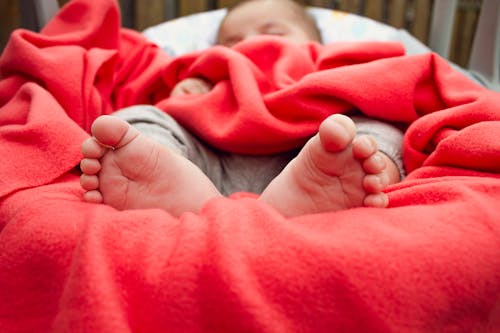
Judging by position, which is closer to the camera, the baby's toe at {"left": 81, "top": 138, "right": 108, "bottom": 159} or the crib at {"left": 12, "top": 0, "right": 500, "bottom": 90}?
the baby's toe at {"left": 81, "top": 138, "right": 108, "bottom": 159}

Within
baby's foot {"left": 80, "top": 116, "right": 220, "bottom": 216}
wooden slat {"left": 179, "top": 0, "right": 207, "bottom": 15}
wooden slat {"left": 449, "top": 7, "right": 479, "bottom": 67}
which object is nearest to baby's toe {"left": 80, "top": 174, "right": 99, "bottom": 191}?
baby's foot {"left": 80, "top": 116, "right": 220, "bottom": 216}

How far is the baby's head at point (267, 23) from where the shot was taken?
109 cm

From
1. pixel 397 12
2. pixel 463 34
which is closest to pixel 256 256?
pixel 397 12

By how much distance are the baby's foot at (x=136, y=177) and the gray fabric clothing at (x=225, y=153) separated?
136 millimetres

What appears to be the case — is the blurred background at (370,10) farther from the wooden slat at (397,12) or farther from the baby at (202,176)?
the baby at (202,176)

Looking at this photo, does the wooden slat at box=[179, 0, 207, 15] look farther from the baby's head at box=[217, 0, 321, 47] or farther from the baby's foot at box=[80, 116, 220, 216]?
the baby's foot at box=[80, 116, 220, 216]

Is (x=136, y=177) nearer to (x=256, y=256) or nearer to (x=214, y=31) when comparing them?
(x=256, y=256)

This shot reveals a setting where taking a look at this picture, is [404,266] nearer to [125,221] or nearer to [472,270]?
[472,270]

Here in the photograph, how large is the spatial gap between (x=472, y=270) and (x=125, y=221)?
294mm

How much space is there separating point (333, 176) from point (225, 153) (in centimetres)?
33

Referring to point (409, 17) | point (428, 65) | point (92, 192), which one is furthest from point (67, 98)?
point (409, 17)

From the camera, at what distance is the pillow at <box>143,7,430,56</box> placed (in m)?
1.15

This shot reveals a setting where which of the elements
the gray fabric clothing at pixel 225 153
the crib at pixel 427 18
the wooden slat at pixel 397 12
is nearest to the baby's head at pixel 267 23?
the crib at pixel 427 18

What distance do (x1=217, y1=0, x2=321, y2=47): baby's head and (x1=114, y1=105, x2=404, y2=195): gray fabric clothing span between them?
0.48 metres
